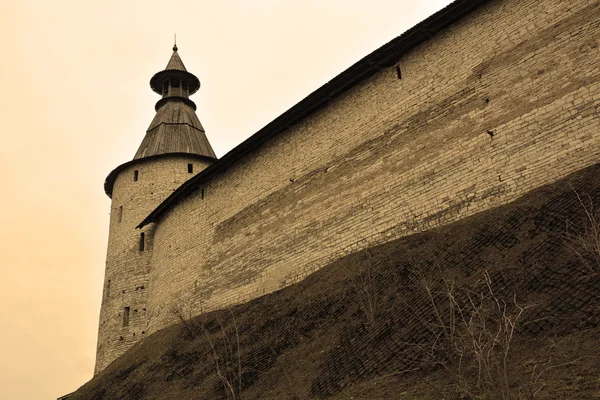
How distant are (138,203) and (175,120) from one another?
19.5ft

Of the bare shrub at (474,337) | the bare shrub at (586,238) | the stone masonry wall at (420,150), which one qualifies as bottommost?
the bare shrub at (474,337)

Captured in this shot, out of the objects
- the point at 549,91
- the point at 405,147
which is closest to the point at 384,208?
the point at 405,147

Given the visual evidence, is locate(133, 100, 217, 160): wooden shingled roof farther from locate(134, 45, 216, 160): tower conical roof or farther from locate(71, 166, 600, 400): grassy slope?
locate(71, 166, 600, 400): grassy slope

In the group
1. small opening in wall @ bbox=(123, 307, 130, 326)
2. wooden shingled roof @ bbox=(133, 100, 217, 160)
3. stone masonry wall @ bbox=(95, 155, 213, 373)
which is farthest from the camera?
wooden shingled roof @ bbox=(133, 100, 217, 160)

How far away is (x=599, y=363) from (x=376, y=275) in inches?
223

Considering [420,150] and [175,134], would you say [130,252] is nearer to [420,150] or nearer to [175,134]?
[175,134]

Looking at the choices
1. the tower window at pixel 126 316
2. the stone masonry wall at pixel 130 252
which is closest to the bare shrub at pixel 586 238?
the stone masonry wall at pixel 130 252

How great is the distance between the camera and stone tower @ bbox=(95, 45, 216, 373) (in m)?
22.4

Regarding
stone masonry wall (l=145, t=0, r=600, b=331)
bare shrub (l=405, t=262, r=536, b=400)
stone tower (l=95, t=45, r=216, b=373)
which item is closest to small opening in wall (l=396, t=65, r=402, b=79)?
stone masonry wall (l=145, t=0, r=600, b=331)

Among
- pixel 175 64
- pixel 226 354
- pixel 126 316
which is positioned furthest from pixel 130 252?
pixel 226 354

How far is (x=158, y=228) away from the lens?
22859 mm

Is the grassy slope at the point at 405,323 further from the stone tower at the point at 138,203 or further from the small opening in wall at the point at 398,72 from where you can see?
the stone tower at the point at 138,203

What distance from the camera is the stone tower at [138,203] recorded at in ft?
73.4

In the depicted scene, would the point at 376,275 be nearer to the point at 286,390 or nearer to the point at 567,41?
the point at 286,390
